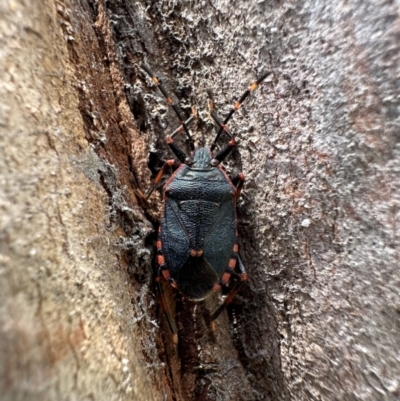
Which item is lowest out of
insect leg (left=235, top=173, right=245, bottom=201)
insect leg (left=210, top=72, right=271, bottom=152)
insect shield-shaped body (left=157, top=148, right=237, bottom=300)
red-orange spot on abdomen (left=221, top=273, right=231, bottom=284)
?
red-orange spot on abdomen (left=221, top=273, right=231, bottom=284)

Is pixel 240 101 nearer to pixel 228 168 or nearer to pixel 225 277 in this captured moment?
pixel 228 168

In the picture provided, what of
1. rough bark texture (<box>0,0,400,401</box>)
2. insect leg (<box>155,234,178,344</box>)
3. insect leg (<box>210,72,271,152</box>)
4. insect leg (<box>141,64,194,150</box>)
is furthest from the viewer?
insect leg (<box>141,64,194,150</box>)

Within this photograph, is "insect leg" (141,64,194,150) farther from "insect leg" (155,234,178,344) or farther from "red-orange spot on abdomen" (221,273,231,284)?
"red-orange spot on abdomen" (221,273,231,284)

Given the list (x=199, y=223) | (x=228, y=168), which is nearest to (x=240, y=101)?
(x=228, y=168)

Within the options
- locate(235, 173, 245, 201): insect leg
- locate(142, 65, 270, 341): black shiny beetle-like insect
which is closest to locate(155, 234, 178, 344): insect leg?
locate(142, 65, 270, 341): black shiny beetle-like insect

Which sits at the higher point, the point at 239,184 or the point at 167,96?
the point at 167,96
